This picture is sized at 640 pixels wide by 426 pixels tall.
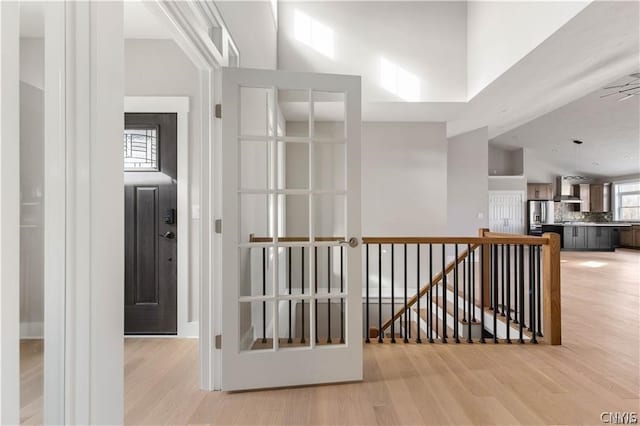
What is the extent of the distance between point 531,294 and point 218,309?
257 centimetres

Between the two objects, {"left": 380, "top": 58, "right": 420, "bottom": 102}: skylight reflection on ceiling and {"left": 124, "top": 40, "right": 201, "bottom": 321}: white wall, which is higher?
{"left": 380, "top": 58, "right": 420, "bottom": 102}: skylight reflection on ceiling

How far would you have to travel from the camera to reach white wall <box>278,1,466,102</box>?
415cm

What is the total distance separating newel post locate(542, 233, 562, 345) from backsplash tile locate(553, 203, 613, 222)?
39.0 ft

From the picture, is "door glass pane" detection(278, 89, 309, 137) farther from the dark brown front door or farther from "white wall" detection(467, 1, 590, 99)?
"white wall" detection(467, 1, 590, 99)

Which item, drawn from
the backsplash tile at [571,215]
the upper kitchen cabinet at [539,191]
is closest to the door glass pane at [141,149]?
the upper kitchen cabinet at [539,191]

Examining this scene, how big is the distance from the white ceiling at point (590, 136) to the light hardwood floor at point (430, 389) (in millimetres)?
6209

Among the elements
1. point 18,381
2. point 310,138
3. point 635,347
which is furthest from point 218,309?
point 635,347

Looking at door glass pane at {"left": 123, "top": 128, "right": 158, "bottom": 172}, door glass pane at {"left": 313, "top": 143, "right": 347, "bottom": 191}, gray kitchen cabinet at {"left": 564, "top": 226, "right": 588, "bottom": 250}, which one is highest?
door glass pane at {"left": 123, "top": 128, "right": 158, "bottom": 172}

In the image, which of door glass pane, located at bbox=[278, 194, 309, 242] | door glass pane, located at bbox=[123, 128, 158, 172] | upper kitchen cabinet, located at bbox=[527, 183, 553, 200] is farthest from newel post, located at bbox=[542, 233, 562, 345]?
upper kitchen cabinet, located at bbox=[527, 183, 553, 200]

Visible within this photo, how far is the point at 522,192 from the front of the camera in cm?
1187

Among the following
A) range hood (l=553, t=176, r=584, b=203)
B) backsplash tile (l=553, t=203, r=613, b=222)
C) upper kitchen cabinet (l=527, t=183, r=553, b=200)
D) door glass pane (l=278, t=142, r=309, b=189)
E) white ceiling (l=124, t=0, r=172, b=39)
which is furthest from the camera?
backsplash tile (l=553, t=203, r=613, b=222)

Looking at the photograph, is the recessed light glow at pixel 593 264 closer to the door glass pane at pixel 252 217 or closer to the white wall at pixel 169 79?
the door glass pane at pixel 252 217

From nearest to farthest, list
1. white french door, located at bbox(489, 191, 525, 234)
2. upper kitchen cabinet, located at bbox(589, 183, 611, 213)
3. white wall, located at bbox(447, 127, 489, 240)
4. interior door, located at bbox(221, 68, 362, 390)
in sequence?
interior door, located at bbox(221, 68, 362, 390) < white wall, located at bbox(447, 127, 489, 240) < white french door, located at bbox(489, 191, 525, 234) < upper kitchen cabinet, located at bbox(589, 183, 611, 213)

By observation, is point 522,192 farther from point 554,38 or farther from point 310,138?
point 310,138
